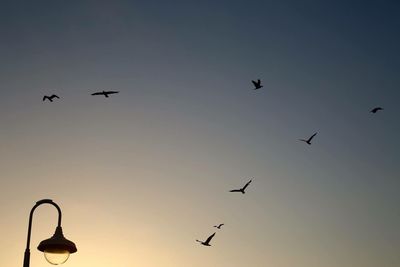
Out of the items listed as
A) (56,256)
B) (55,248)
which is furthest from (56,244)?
(56,256)

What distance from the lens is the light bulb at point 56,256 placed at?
1230 centimetres

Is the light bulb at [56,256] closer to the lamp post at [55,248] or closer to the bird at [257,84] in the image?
the lamp post at [55,248]

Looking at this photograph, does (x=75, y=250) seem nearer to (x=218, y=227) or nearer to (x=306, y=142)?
(x=218, y=227)

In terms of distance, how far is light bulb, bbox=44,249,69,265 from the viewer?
1230 cm

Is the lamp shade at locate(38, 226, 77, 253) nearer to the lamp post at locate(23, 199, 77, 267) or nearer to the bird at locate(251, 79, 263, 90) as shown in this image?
the lamp post at locate(23, 199, 77, 267)

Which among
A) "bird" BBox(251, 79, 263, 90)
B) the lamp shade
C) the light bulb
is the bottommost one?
the light bulb

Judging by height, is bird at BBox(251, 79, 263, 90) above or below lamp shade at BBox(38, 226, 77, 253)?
above

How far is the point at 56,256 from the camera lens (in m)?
12.3

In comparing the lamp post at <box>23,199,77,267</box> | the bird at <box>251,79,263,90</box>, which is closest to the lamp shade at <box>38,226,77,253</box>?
the lamp post at <box>23,199,77,267</box>

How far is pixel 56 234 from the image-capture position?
1254 cm

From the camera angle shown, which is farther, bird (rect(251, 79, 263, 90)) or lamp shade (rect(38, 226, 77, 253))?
bird (rect(251, 79, 263, 90))

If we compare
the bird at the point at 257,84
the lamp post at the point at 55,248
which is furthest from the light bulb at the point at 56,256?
the bird at the point at 257,84

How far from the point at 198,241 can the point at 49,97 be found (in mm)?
14265

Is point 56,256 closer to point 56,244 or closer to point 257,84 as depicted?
point 56,244
